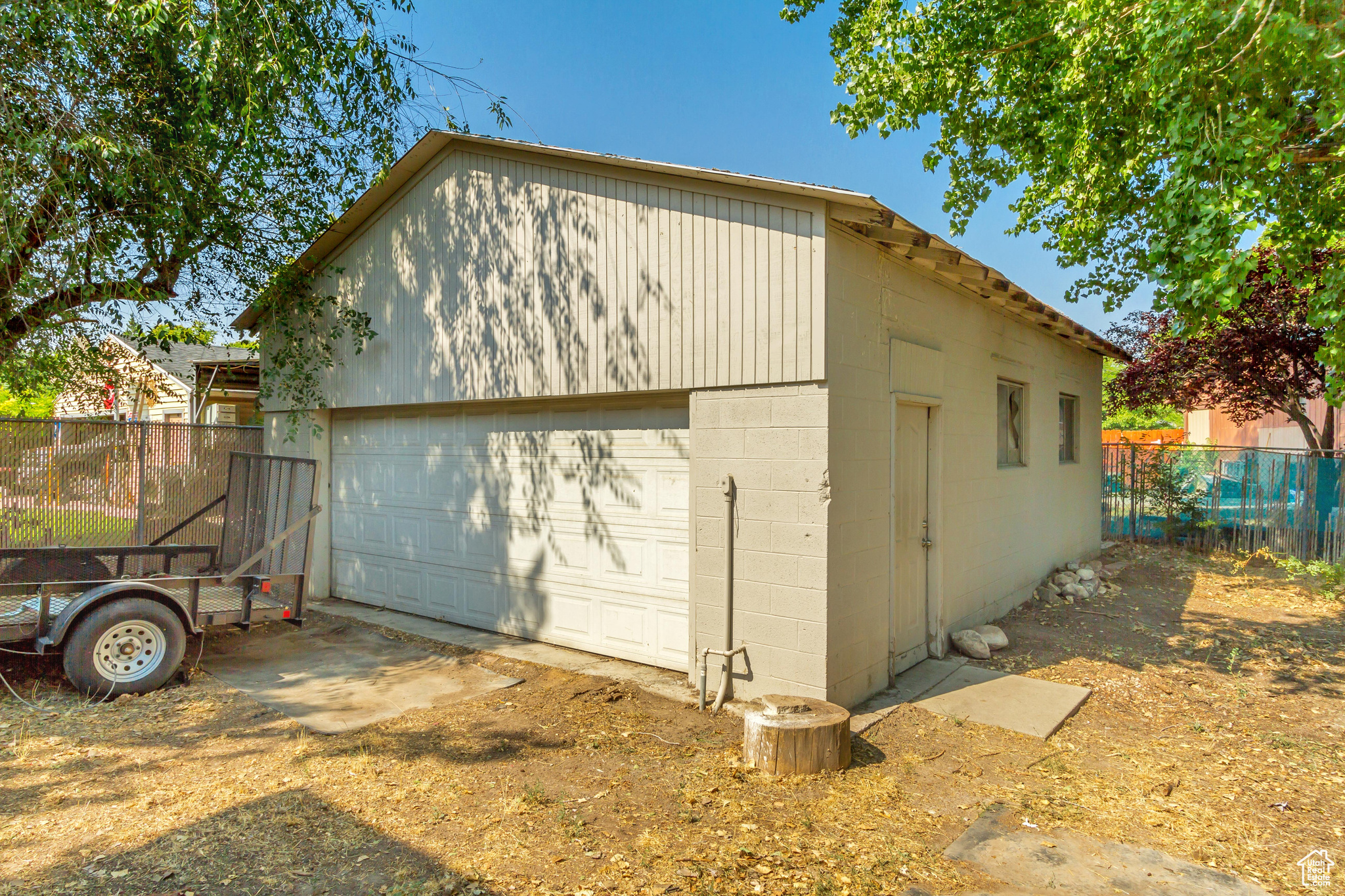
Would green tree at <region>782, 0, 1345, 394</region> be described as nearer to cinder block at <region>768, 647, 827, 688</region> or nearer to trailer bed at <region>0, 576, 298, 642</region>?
cinder block at <region>768, 647, 827, 688</region>

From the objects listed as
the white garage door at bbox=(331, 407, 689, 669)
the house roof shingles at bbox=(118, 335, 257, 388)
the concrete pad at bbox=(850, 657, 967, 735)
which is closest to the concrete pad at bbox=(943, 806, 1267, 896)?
the concrete pad at bbox=(850, 657, 967, 735)

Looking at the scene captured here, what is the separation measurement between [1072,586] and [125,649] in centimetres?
969

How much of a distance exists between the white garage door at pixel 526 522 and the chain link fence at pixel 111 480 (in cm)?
184

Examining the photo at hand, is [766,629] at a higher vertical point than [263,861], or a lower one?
higher

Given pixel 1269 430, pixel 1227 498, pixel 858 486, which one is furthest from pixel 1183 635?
pixel 1269 430

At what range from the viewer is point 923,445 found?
249 inches

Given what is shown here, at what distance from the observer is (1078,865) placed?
11.1 feet

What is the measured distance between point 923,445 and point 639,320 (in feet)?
8.71

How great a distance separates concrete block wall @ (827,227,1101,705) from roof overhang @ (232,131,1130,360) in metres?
0.16

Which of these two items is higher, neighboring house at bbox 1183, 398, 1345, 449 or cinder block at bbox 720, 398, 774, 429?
neighboring house at bbox 1183, 398, 1345, 449

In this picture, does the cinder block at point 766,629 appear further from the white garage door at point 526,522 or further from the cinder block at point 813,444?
the cinder block at point 813,444

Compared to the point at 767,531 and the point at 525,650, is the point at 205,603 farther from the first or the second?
the point at 767,531

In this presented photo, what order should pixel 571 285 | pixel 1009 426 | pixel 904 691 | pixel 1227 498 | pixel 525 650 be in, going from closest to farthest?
1. pixel 904 691
2. pixel 571 285
3. pixel 525 650
4. pixel 1009 426
5. pixel 1227 498

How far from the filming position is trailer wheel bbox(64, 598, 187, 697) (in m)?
5.23
